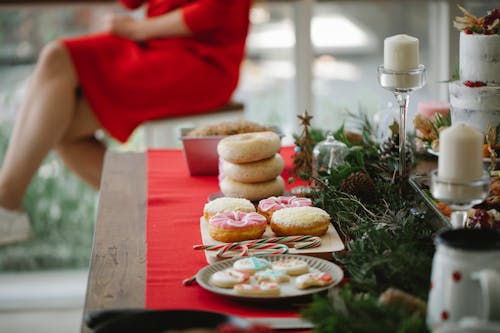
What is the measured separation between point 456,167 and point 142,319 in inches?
15.7

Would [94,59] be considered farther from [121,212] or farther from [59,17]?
[121,212]

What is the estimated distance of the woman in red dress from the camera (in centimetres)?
274

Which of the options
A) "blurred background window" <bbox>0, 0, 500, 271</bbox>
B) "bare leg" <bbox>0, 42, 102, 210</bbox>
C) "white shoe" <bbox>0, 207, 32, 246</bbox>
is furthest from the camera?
"blurred background window" <bbox>0, 0, 500, 271</bbox>

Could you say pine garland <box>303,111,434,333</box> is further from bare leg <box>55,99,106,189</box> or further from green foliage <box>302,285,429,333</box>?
bare leg <box>55,99,106,189</box>

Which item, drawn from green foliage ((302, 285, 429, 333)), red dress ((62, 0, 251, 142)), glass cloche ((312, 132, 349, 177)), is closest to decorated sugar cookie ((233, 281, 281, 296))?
green foliage ((302, 285, 429, 333))

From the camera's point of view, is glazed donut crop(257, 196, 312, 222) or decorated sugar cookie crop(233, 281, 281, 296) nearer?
decorated sugar cookie crop(233, 281, 281, 296)

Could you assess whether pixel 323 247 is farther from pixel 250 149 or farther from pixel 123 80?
pixel 123 80

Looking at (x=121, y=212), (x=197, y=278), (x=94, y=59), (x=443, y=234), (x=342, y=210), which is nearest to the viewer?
(x=443, y=234)

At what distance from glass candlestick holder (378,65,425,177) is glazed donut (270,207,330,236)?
0.23 metres

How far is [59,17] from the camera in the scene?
346cm

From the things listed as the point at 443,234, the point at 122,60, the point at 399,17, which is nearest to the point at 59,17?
the point at 122,60

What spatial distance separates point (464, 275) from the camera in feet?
2.75

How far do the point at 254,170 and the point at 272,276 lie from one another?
19.0 inches

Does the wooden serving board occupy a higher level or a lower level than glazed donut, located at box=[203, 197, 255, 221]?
lower
